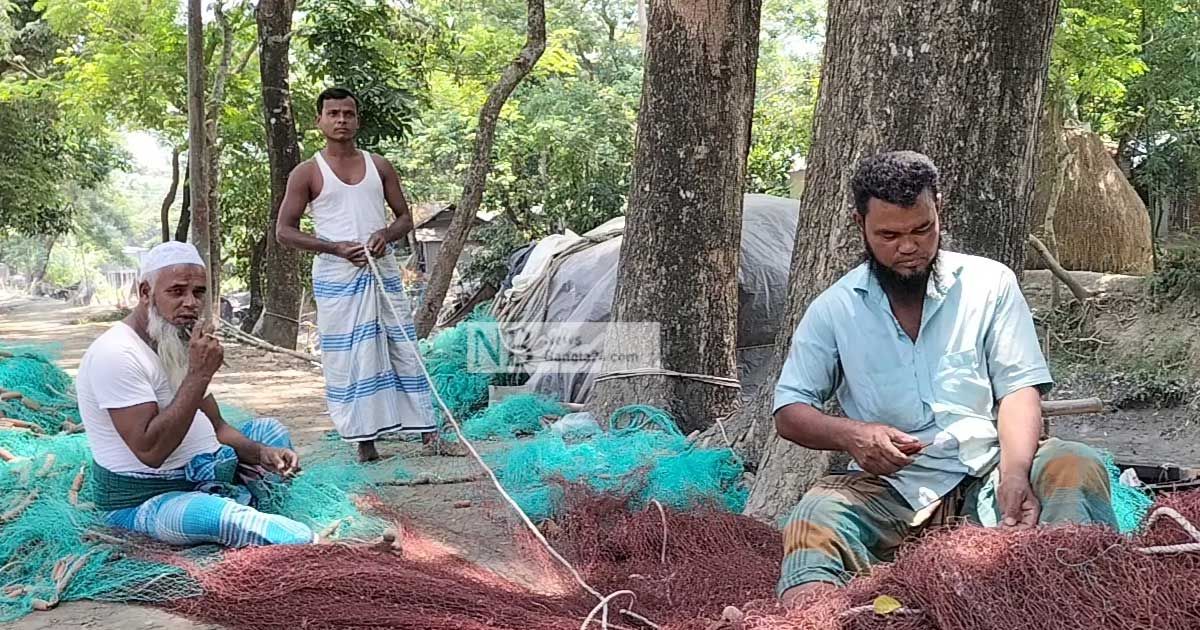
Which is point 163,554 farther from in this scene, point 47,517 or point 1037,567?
point 1037,567

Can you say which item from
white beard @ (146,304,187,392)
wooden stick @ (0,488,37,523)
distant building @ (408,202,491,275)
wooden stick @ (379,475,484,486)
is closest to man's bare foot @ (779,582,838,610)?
white beard @ (146,304,187,392)

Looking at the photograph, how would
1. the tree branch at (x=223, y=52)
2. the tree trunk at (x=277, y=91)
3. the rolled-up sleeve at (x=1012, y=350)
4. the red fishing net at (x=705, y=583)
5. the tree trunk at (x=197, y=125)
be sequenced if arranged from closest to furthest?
1. the red fishing net at (x=705, y=583)
2. the rolled-up sleeve at (x=1012, y=350)
3. the tree trunk at (x=197, y=125)
4. the tree trunk at (x=277, y=91)
5. the tree branch at (x=223, y=52)

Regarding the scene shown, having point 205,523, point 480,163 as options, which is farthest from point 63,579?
point 480,163

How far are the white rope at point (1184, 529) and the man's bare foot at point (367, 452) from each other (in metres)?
4.07

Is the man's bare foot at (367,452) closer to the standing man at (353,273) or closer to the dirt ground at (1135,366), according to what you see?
the standing man at (353,273)

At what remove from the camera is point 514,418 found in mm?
6668

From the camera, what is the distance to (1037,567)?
7.30 feet

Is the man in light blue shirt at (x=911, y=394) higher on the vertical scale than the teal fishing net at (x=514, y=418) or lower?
higher

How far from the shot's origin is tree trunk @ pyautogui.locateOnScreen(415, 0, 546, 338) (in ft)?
31.9

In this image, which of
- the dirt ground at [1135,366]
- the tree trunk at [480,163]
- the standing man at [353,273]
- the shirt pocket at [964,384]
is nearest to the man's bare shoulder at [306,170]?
the standing man at [353,273]

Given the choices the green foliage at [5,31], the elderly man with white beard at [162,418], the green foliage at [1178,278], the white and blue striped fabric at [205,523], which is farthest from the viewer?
the green foliage at [5,31]

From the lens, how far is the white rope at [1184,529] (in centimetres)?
225

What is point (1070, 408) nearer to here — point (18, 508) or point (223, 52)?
point (18, 508)

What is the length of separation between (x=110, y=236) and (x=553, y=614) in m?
62.4
